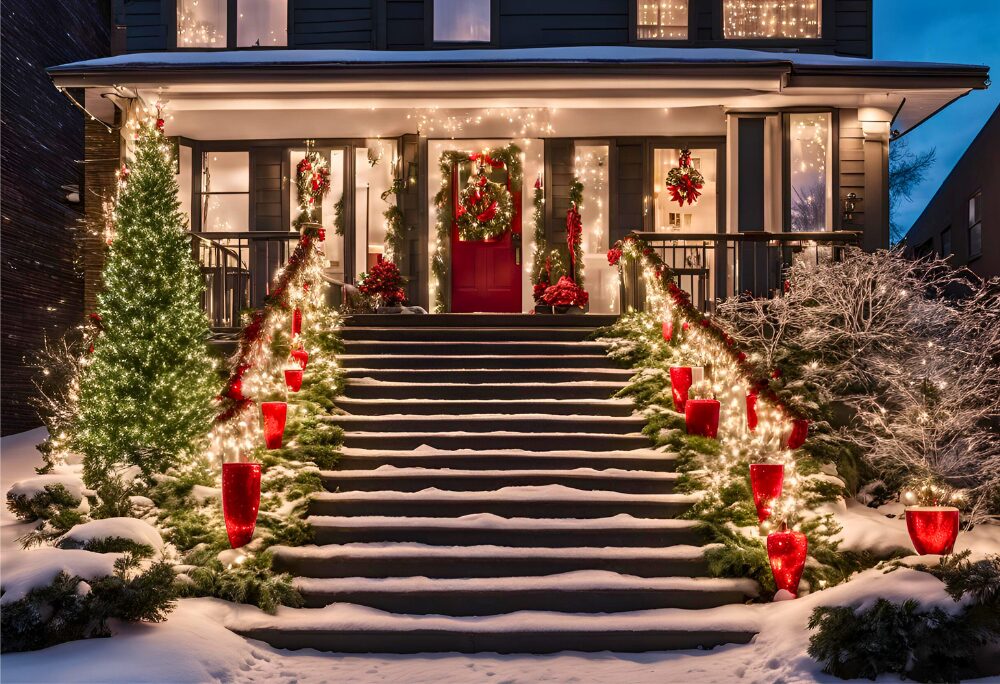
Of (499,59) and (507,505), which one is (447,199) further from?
(507,505)

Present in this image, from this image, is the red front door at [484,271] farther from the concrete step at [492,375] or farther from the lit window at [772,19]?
the lit window at [772,19]

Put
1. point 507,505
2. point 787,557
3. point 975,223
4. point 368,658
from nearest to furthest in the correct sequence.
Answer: point 368,658
point 787,557
point 507,505
point 975,223

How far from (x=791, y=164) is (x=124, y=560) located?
9.79m

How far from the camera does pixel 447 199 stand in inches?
512

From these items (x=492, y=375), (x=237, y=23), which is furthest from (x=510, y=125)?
(x=237, y=23)

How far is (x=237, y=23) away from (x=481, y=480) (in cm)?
1008

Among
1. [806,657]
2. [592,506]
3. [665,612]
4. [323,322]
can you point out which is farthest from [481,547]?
[323,322]

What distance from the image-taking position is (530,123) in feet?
41.2

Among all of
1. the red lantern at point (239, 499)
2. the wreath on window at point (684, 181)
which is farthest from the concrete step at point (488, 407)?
the wreath on window at point (684, 181)

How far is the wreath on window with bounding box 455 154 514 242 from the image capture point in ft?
42.6

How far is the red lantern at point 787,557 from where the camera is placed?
571 centimetres

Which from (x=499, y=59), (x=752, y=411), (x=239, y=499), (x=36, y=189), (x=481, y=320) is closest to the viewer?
(x=239, y=499)

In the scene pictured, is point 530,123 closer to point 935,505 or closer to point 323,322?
point 323,322

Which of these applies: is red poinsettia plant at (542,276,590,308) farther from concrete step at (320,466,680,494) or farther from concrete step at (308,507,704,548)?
concrete step at (308,507,704,548)
